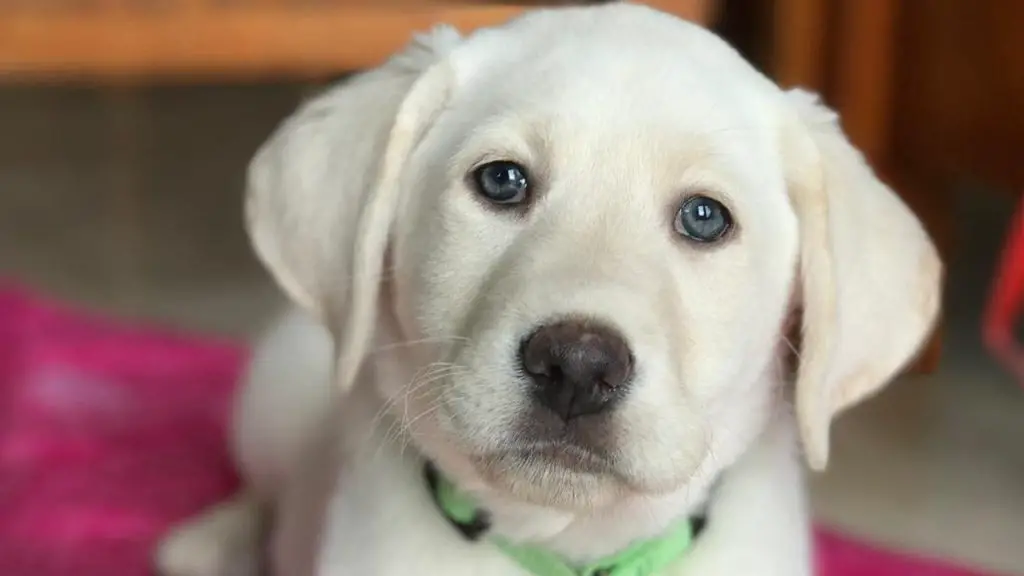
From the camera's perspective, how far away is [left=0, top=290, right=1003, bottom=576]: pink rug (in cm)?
217

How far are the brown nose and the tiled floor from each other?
1231mm

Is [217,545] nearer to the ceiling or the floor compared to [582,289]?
nearer to the floor

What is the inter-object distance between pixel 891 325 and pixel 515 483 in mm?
444

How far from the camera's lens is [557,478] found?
1.33 meters

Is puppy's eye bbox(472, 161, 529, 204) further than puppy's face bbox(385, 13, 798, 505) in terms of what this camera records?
Yes

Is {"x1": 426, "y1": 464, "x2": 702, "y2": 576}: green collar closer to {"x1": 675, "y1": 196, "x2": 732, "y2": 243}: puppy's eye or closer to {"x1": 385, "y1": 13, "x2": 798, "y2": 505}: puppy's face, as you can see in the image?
{"x1": 385, "y1": 13, "x2": 798, "y2": 505}: puppy's face

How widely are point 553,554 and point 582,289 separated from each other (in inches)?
15.0

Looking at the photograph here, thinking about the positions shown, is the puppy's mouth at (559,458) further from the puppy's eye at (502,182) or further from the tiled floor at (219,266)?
the tiled floor at (219,266)

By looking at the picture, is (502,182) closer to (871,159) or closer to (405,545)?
(405,545)

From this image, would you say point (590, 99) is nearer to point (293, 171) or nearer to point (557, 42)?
point (557, 42)

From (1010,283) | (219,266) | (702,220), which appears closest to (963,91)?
(1010,283)

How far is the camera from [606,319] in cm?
125

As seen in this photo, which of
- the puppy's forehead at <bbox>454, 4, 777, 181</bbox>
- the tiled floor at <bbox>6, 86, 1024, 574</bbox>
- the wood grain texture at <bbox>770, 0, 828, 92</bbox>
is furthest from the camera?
the wood grain texture at <bbox>770, 0, 828, 92</bbox>

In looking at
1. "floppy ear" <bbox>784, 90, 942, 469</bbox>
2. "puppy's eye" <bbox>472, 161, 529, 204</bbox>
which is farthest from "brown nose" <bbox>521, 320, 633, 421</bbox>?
"floppy ear" <bbox>784, 90, 942, 469</bbox>
